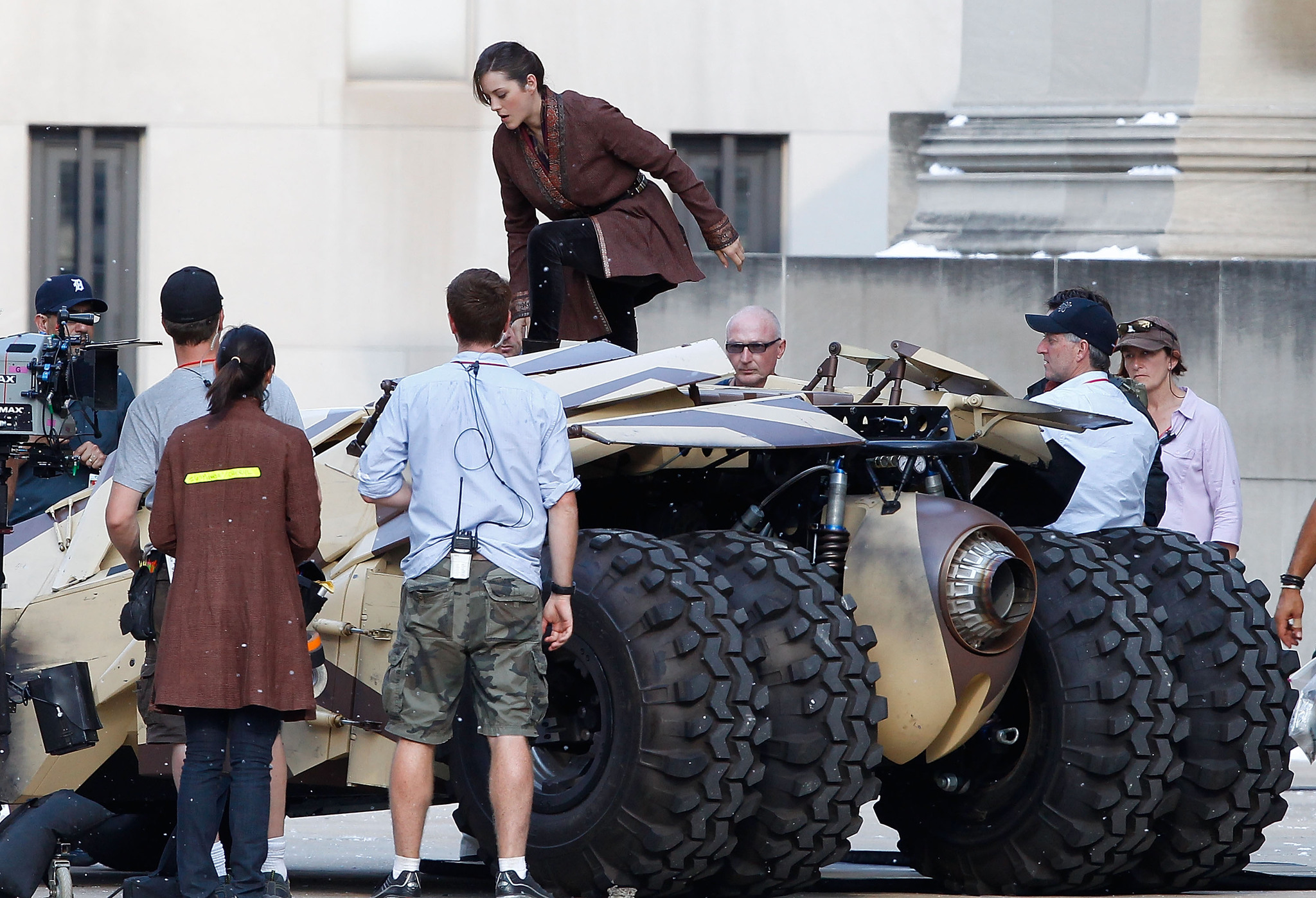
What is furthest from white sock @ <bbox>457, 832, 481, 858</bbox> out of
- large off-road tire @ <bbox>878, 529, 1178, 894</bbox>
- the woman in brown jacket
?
large off-road tire @ <bbox>878, 529, 1178, 894</bbox>

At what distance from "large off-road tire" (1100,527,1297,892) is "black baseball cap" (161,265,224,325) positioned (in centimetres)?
296

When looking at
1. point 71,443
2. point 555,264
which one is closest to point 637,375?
point 555,264

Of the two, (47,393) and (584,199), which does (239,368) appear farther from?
(584,199)

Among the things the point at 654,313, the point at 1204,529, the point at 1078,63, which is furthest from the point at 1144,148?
the point at 1204,529

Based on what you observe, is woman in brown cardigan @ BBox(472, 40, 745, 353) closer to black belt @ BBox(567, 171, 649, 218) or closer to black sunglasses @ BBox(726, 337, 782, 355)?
black belt @ BBox(567, 171, 649, 218)

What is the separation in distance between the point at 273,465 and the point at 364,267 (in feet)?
27.2

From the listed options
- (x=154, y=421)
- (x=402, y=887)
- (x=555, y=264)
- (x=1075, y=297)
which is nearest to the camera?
(x=402, y=887)

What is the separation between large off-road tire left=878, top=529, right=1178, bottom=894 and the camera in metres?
6.46

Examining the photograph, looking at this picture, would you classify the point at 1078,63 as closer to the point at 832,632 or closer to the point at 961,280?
the point at 961,280

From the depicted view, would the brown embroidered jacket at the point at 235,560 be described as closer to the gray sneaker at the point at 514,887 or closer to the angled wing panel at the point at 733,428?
the gray sneaker at the point at 514,887

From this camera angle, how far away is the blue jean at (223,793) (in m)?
5.65

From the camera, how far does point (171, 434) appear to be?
5.93 m

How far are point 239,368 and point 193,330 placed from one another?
50 cm

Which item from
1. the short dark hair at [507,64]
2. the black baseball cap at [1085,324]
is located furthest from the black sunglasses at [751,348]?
the short dark hair at [507,64]
